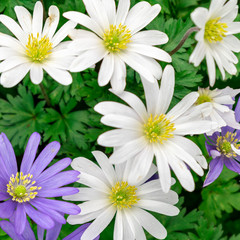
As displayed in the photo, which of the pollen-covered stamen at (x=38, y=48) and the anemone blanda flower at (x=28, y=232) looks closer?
the anemone blanda flower at (x=28, y=232)

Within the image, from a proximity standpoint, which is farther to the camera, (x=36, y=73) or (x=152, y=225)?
(x=152, y=225)

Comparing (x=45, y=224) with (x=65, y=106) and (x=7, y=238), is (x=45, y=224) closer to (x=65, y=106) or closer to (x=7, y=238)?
(x=7, y=238)

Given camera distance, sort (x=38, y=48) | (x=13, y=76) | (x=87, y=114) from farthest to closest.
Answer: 1. (x=87, y=114)
2. (x=38, y=48)
3. (x=13, y=76)

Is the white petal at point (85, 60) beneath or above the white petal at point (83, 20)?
beneath

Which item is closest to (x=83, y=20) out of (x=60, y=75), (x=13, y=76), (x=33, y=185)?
(x=60, y=75)

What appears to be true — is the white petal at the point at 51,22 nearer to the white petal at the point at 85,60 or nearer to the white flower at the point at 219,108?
the white petal at the point at 85,60

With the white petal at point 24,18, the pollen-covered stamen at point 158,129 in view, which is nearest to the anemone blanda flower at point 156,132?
the pollen-covered stamen at point 158,129

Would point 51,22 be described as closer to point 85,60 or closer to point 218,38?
point 85,60

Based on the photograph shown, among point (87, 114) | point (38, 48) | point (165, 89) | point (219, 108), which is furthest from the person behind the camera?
point (87, 114)

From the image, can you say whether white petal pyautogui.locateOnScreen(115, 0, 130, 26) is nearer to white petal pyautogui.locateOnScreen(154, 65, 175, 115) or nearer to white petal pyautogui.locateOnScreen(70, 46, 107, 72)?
white petal pyautogui.locateOnScreen(70, 46, 107, 72)
